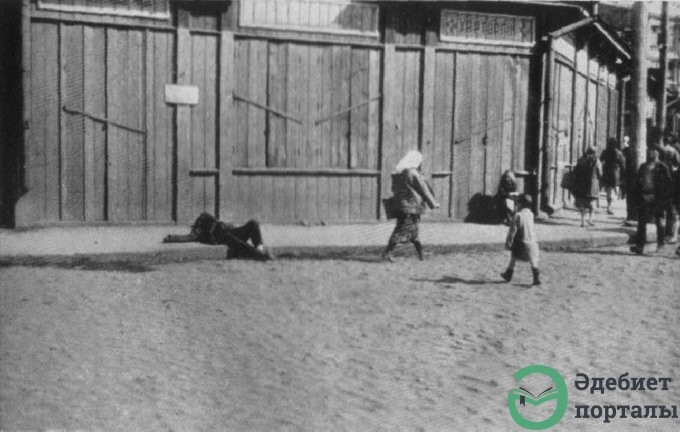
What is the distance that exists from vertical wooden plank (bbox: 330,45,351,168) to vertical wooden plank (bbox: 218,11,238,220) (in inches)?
→ 61.6

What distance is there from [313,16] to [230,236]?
4.58 meters

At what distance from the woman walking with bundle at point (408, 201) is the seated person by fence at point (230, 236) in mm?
1528

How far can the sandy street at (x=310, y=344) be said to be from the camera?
4426mm

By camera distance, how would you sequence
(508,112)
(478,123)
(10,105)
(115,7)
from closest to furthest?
(10,105) → (115,7) → (478,123) → (508,112)

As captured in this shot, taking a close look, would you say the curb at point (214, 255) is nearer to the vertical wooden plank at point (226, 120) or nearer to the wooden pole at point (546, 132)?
the vertical wooden plank at point (226, 120)

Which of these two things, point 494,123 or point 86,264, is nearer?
point 86,264

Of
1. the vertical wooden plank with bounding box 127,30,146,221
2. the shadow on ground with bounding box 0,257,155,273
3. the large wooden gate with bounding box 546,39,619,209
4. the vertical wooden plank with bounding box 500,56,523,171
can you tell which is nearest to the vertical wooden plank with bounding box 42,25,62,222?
the vertical wooden plank with bounding box 127,30,146,221

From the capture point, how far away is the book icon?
471cm

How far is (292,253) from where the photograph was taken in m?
10.4

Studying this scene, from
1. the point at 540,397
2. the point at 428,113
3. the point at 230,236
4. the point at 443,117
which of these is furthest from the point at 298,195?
the point at 540,397

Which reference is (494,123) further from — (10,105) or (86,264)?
(86,264)

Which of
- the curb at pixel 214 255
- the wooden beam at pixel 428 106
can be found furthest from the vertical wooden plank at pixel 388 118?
the curb at pixel 214 255

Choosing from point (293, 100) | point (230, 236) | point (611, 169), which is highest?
point (293, 100)

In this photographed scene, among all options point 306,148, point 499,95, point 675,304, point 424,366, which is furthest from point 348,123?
point 424,366
